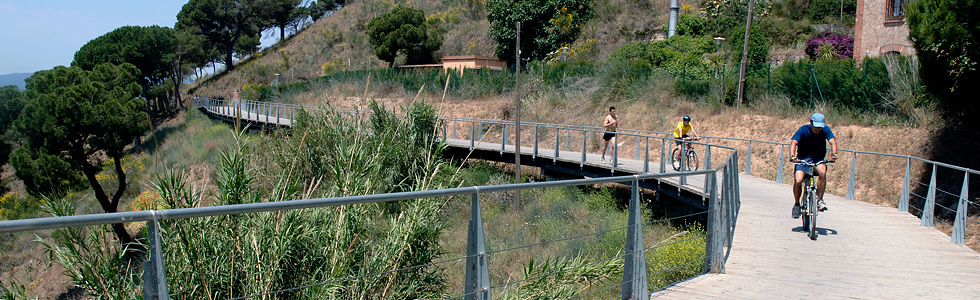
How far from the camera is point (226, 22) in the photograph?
73.0 m

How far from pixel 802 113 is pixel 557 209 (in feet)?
46.2

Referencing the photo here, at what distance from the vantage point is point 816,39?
29.8 metres

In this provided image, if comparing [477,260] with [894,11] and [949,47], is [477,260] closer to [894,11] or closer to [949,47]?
[949,47]

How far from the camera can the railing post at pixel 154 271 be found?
257cm

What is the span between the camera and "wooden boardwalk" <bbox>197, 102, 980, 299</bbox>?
6.08 metres

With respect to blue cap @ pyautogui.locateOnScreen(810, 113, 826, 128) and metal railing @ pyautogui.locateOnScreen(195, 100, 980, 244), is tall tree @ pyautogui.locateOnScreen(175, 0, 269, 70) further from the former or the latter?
blue cap @ pyautogui.locateOnScreen(810, 113, 826, 128)

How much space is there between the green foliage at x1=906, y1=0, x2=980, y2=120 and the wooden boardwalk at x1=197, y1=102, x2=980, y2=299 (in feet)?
12.5

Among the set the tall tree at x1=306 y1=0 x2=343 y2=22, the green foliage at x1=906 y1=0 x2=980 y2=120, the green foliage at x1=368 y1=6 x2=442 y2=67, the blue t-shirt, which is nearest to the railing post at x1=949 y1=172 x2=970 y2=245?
the blue t-shirt

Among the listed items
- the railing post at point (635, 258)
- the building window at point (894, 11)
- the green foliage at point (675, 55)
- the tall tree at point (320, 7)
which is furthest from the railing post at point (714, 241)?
the tall tree at point (320, 7)

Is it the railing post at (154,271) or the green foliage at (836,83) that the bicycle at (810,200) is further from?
the green foliage at (836,83)

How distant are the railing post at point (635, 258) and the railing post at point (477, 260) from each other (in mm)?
1687

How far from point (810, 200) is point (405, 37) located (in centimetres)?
4673

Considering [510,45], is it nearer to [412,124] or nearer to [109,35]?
[412,124]

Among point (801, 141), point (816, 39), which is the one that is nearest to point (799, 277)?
point (801, 141)
